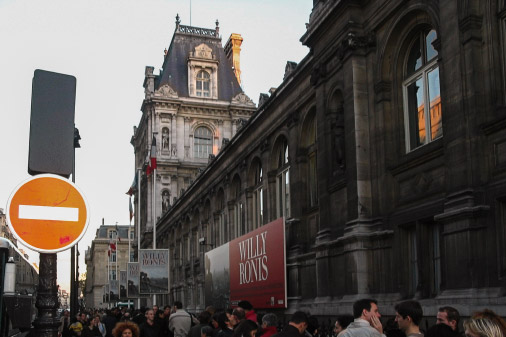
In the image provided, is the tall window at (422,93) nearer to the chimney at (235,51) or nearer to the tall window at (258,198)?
the tall window at (258,198)

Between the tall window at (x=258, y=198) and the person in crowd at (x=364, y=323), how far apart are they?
75.4 ft

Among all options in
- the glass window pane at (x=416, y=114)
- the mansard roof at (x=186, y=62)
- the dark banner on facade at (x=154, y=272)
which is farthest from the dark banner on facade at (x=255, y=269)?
the mansard roof at (x=186, y=62)

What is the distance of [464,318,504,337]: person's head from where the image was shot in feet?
15.5

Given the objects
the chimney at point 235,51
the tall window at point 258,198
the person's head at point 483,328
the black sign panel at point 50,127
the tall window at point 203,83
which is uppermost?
the chimney at point 235,51

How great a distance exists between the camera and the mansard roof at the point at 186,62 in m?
71.4

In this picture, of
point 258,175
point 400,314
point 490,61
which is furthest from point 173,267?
point 400,314

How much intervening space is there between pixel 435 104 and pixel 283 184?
11.6 m

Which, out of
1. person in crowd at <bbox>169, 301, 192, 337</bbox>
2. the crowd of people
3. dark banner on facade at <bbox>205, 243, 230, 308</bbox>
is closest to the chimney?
dark banner on facade at <bbox>205, 243, 230, 308</bbox>

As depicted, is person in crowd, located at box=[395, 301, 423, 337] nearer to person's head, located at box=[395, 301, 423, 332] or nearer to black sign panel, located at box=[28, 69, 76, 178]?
person's head, located at box=[395, 301, 423, 332]

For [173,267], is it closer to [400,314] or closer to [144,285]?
[144,285]

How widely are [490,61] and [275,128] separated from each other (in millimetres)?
14734

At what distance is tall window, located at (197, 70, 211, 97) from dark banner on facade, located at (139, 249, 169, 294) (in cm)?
4436

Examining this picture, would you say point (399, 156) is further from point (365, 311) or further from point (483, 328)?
point (483, 328)

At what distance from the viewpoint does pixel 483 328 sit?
15.6 feet
